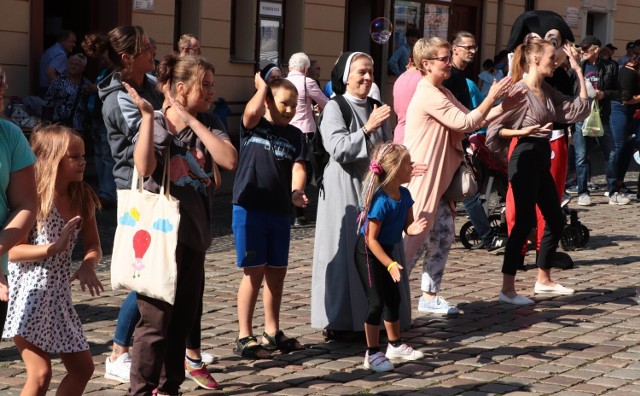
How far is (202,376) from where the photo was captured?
6254 mm

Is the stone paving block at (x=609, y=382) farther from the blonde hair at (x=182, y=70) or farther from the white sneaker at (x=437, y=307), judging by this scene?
the blonde hair at (x=182, y=70)

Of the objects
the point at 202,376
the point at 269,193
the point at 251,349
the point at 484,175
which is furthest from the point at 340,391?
the point at 484,175

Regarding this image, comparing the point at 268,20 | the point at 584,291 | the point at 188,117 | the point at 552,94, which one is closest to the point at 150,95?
the point at 188,117

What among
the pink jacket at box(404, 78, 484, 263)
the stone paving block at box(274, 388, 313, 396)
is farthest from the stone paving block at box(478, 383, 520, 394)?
the pink jacket at box(404, 78, 484, 263)

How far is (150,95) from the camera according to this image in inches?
249

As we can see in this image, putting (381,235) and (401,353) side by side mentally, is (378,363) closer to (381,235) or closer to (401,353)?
(401,353)

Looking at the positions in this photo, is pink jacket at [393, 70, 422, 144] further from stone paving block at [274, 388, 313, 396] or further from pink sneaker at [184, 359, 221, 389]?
pink sneaker at [184, 359, 221, 389]

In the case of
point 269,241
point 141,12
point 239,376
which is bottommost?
point 239,376

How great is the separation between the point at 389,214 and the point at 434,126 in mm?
1284

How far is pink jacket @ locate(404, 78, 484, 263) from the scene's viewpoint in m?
7.91

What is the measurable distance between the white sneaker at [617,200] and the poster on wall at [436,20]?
8965 millimetres

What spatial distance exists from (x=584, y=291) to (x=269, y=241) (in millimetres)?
3405

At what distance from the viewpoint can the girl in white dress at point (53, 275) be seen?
198 inches

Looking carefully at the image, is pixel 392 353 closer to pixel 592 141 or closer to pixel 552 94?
pixel 552 94
